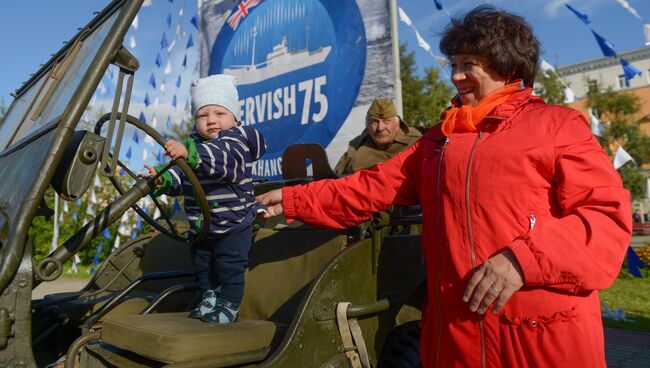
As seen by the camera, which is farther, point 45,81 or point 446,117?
point 45,81

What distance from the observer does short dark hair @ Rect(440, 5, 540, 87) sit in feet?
6.69

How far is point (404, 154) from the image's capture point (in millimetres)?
2449

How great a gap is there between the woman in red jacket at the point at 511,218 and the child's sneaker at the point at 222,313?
912mm

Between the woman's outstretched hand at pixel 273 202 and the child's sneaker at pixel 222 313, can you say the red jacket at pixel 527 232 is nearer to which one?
the woman's outstretched hand at pixel 273 202

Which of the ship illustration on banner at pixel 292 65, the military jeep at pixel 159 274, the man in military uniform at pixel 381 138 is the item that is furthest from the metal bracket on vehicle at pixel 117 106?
the ship illustration on banner at pixel 292 65

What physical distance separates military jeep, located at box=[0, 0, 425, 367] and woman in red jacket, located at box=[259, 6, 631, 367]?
1.39 feet

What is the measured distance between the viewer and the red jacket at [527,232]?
1662 mm

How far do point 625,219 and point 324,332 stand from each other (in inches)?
45.8

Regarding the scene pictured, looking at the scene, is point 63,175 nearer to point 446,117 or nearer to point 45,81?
point 45,81

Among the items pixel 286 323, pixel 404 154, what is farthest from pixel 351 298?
pixel 404 154

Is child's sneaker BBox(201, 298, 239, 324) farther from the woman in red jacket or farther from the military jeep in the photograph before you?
the woman in red jacket

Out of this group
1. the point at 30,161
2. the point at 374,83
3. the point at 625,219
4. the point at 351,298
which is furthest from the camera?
the point at 374,83

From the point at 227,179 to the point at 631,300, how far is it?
6.80 meters

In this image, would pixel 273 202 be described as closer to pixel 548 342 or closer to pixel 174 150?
pixel 174 150
